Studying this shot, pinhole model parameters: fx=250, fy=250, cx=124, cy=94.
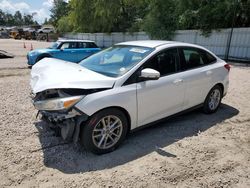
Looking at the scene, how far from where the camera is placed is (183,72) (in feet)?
15.1

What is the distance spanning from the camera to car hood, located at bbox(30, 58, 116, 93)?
3.49 metres

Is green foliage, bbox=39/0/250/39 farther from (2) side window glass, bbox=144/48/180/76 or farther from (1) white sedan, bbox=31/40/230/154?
(2) side window glass, bbox=144/48/180/76

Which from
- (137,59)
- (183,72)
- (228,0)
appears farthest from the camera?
(228,0)

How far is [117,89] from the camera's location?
3658 mm

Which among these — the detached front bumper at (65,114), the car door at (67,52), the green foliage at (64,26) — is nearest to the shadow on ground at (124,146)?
the detached front bumper at (65,114)

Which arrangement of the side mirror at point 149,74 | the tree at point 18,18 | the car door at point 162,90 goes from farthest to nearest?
the tree at point 18,18 → the car door at point 162,90 → the side mirror at point 149,74

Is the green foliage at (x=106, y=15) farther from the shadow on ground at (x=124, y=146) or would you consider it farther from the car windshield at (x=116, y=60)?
the shadow on ground at (x=124, y=146)

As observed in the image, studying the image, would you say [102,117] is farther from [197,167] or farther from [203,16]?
[203,16]

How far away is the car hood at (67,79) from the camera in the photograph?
11.4 ft

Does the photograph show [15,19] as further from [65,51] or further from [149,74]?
[149,74]

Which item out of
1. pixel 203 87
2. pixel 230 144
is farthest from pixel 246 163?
pixel 203 87

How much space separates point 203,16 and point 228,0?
1906 millimetres

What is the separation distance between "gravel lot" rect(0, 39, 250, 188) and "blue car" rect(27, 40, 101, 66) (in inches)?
257

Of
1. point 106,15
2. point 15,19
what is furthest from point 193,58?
point 15,19
